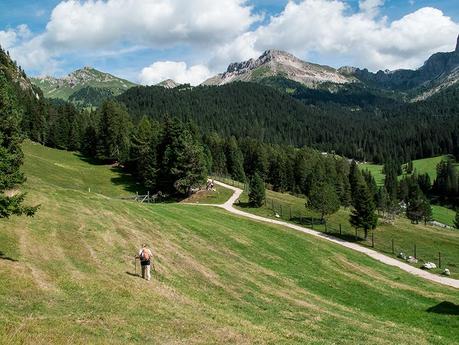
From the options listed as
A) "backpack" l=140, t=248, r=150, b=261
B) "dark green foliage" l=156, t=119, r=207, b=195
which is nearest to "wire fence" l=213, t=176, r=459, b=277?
"dark green foliage" l=156, t=119, r=207, b=195

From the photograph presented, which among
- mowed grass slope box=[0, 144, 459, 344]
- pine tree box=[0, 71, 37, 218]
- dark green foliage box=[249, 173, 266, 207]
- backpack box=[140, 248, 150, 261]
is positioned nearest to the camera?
mowed grass slope box=[0, 144, 459, 344]

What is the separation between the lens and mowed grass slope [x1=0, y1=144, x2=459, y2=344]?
19.9 meters

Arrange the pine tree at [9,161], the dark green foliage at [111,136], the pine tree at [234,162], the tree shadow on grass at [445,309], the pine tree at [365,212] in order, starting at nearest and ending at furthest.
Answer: the pine tree at [9,161]
the tree shadow on grass at [445,309]
the pine tree at [365,212]
the dark green foliage at [111,136]
the pine tree at [234,162]

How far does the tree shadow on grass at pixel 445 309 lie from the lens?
36.5 meters

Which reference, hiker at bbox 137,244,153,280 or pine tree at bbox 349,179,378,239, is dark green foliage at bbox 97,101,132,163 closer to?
pine tree at bbox 349,179,378,239

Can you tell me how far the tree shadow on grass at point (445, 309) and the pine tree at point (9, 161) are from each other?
104 feet

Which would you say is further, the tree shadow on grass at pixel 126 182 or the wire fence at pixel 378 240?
the tree shadow on grass at pixel 126 182

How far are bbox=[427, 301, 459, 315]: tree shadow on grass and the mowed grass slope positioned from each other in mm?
167

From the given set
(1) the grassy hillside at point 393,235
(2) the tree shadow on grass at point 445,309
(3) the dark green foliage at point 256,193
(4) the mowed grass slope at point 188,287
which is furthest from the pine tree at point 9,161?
(3) the dark green foliage at point 256,193

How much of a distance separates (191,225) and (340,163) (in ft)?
445

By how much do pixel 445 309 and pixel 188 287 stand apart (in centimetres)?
2221

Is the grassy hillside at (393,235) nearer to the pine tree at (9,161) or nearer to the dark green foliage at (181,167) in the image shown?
the dark green foliage at (181,167)

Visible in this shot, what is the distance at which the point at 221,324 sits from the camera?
22.3m

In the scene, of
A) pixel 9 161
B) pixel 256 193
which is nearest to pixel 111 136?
pixel 256 193
